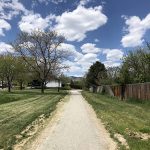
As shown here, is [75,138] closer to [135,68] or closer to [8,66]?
[135,68]

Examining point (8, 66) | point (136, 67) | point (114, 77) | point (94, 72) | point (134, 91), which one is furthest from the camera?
point (94, 72)

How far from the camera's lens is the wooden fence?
93.5 feet

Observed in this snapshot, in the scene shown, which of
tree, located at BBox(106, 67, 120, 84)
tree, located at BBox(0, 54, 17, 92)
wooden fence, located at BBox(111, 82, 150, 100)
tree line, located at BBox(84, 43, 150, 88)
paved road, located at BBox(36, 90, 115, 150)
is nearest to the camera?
paved road, located at BBox(36, 90, 115, 150)

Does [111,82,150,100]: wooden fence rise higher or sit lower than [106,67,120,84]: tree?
lower

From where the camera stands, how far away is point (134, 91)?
33.4 meters

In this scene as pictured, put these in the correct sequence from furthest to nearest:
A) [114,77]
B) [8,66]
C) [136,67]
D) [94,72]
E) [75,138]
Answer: [94,72] < [8,66] < [114,77] < [136,67] < [75,138]

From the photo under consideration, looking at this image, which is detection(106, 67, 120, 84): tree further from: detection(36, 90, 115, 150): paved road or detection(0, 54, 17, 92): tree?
detection(36, 90, 115, 150): paved road

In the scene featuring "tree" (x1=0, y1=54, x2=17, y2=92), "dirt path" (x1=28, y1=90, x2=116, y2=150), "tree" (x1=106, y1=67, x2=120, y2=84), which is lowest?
"dirt path" (x1=28, y1=90, x2=116, y2=150)

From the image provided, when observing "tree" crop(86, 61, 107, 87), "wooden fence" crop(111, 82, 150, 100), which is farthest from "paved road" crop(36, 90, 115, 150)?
"tree" crop(86, 61, 107, 87)

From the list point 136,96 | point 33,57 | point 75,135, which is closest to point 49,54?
point 33,57

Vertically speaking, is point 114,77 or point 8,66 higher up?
point 8,66

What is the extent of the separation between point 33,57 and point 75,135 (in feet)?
178

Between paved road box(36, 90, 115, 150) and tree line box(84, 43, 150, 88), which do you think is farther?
tree line box(84, 43, 150, 88)

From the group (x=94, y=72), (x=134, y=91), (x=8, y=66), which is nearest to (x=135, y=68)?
(x=134, y=91)
